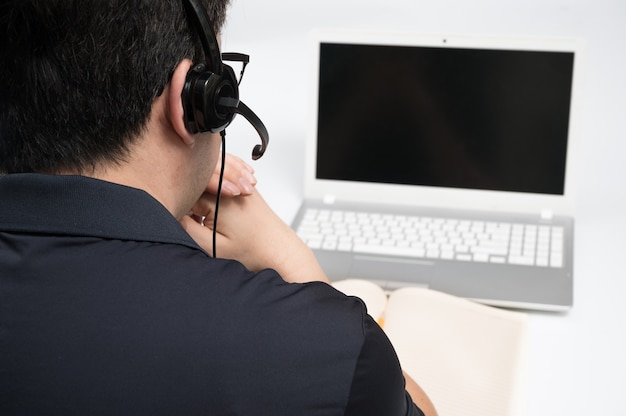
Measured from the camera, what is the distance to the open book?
136cm

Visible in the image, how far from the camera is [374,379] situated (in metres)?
0.84

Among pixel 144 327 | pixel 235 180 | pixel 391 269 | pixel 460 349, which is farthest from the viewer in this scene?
pixel 391 269

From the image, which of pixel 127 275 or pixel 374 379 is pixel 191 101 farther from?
pixel 374 379

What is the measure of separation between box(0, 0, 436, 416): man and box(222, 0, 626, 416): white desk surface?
0.65 metres

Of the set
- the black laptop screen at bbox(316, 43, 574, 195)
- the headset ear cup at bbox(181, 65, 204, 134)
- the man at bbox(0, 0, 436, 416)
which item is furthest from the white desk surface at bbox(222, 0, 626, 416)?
the headset ear cup at bbox(181, 65, 204, 134)

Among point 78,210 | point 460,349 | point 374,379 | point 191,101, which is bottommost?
point 460,349

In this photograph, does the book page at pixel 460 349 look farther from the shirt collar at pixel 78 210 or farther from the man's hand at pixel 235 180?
the shirt collar at pixel 78 210

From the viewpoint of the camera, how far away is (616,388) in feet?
4.64

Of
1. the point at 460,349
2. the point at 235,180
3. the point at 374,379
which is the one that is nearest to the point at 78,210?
the point at 374,379

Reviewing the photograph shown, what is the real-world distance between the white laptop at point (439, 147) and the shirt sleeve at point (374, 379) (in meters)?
0.84

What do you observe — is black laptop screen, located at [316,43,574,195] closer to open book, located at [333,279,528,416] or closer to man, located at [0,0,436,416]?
open book, located at [333,279,528,416]

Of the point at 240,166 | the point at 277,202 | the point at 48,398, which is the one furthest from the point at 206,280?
the point at 277,202

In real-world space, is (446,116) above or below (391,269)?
Result: above

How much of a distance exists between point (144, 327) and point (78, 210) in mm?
135
